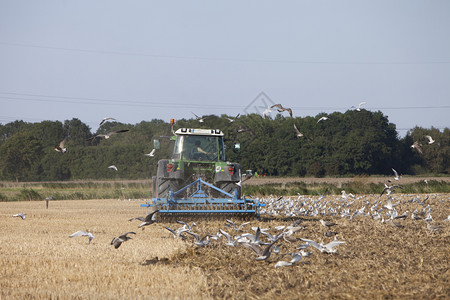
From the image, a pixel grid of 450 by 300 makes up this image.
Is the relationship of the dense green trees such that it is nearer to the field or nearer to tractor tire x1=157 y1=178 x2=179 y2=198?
tractor tire x1=157 y1=178 x2=179 y2=198

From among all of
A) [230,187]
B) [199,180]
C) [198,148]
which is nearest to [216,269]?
[199,180]

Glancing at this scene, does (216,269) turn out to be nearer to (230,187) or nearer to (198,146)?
(230,187)

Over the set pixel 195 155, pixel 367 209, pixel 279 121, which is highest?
pixel 279 121

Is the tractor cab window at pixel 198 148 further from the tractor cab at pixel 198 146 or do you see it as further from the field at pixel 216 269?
the field at pixel 216 269

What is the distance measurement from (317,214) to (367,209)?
320 cm

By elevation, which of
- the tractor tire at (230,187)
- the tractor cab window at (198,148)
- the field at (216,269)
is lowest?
the field at (216,269)

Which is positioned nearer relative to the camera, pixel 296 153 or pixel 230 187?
pixel 230 187

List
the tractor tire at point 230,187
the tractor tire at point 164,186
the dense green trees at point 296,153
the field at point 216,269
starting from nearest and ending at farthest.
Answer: the field at point 216,269, the tractor tire at point 164,186, the tractor tire at point 230,187, the dense green trees at point 296,153

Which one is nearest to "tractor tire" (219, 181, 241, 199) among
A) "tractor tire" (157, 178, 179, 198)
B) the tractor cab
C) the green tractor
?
the green tractor

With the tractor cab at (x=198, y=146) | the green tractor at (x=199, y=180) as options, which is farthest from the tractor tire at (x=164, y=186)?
the tractor cab at (x=198, y=146)

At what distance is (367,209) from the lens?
62.4 ft

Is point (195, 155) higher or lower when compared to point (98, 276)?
higher

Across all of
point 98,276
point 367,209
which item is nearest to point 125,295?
point 98,276

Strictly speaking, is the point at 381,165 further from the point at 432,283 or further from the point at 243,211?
the point at 432,283
